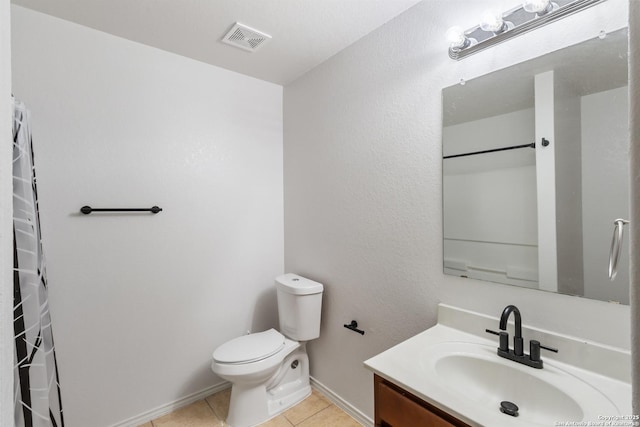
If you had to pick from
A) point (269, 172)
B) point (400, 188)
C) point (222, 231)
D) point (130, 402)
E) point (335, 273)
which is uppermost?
point (269, 172)

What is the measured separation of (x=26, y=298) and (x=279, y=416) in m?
1.49

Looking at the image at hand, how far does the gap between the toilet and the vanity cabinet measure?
3.02 feet

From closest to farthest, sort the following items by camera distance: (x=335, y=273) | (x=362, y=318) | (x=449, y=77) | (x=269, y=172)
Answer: (x=449, y=77) < (x=362, y=318) < (x=335, y=273) < (x=269, y=172)

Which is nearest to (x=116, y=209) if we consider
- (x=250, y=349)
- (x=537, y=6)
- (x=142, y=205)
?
(x=142, y=205)

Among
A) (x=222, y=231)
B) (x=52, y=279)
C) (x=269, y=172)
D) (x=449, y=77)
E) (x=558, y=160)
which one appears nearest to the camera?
(x=558, y=160)

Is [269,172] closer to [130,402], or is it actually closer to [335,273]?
[335,273]

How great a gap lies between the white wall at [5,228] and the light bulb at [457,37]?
1.40 meters

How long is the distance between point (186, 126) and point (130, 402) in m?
1.75

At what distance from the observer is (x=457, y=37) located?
1.26 meters

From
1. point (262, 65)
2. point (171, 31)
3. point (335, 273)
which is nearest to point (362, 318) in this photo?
point (335, 273)

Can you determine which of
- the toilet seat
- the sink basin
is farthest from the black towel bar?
the sink basin

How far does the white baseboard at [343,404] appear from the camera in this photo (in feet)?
5.76

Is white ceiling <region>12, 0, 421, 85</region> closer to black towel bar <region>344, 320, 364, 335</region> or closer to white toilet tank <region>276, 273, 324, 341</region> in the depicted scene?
white toilet tank <region>276, 273, 324, 341</region>

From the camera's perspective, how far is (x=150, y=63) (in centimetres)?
184
